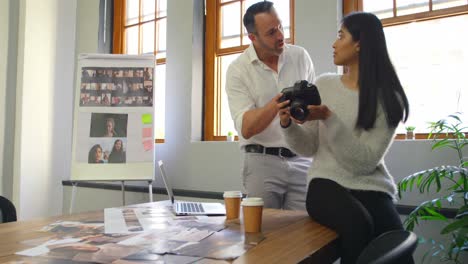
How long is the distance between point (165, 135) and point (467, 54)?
250 centimetres

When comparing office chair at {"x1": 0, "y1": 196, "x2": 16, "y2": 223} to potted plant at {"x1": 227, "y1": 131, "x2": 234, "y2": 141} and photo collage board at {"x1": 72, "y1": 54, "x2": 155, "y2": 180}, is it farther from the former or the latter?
potted plant at {"x1": 227, "y1": 131, "x2": 234, "y2": 141}

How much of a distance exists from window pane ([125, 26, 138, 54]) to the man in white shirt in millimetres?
2590

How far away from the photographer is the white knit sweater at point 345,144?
1.35 meters

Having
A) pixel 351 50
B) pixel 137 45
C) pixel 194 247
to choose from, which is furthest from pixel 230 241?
pixel 137 45

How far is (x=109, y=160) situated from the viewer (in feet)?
11.4

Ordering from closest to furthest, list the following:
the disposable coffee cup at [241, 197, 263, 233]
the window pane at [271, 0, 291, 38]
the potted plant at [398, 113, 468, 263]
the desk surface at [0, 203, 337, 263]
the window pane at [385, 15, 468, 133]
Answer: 1. the desk surface at [0, 203, 337, 263]
2. the disposable coffee cup at [241, 197, 263, 233]
3. the potted plant at [398, 113, 468, 263]
4. the window pane at [385, 15, 468, 133]
5. the window pane at [271, 0, 291, 38]

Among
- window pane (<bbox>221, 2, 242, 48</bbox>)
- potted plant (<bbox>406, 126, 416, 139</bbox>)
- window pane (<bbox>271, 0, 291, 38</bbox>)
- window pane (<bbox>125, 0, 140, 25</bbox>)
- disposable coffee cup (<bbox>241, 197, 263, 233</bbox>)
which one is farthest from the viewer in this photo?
window pane (<bbox>125, 0, 140, 25</bbox>)

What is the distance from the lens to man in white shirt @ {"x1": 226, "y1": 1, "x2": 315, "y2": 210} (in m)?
1.83

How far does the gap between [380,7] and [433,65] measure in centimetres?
54

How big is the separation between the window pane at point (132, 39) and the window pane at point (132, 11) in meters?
0.08

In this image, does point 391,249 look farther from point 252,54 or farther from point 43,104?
point 43,104

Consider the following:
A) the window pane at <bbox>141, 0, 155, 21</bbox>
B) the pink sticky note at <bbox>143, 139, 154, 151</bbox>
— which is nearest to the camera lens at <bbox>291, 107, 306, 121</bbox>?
the pink sticky note at <bbox>143, 139, 154, 151</bbox>

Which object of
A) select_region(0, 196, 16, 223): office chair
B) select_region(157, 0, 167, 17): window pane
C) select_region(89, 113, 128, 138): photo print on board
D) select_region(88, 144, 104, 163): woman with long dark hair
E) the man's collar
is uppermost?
select_region(157, 0, 167, 17): window pane

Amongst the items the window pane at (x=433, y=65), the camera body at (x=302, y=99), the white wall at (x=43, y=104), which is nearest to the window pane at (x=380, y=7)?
the window pane at (x=433, y=65)
